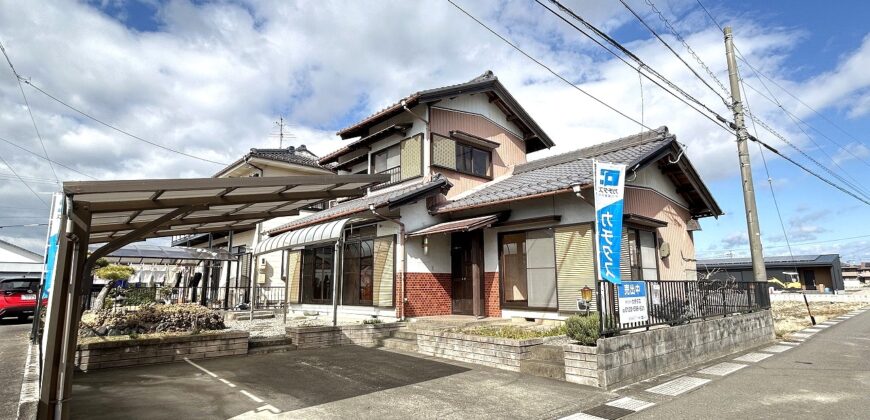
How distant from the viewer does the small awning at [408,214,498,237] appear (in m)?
10.7

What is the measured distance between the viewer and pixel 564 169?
1213 cm

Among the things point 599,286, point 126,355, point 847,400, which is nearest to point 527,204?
point 599,286

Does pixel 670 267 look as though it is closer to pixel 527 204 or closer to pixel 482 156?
pixel 527 204

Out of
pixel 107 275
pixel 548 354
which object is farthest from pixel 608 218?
pixel 107 275

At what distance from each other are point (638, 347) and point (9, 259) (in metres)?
42.6

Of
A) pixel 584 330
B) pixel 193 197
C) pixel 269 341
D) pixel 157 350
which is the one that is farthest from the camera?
pixel 269 341

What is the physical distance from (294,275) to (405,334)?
7879 millimetres

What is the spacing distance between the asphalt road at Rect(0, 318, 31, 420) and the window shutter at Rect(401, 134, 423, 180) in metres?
9.66

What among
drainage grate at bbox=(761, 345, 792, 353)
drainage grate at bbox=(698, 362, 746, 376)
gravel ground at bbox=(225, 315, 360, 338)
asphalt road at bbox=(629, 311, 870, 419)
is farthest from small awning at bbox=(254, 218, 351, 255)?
drainage grate at bbox=(761, 345, 792, 353)

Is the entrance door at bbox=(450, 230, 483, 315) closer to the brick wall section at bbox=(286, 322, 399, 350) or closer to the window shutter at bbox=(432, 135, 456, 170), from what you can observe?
the window shutter at bbox=(432, 135, 456, 170)

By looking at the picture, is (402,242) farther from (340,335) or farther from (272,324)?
(272,324)

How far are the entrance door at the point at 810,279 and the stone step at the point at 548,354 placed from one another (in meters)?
41.1

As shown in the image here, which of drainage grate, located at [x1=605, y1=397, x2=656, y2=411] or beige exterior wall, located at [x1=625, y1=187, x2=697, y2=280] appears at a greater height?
beige exterior wall, located at [x1=625, y1=187, x2=697, y2=280]

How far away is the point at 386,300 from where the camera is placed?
11938 millimetres
